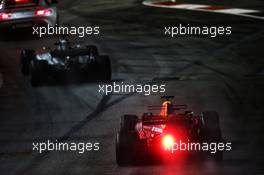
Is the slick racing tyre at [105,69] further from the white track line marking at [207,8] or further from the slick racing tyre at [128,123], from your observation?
the white track line marking at [207,8]

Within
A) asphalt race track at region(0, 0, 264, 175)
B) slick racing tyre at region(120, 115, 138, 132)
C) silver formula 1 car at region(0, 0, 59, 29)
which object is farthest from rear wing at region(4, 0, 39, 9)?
slick racing tyre at region(120, 115, 138, 132)

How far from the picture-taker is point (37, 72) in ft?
66.3

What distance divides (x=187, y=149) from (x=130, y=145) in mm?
818

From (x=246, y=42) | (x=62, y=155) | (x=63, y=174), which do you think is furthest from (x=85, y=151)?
(x=246, y=42)

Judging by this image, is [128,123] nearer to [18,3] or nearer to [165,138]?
[165,138]

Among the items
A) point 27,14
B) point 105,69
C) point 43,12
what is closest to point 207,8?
point 43,12

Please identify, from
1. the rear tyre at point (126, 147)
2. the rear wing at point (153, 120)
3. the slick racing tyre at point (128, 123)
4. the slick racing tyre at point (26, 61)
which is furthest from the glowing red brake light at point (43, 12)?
the rear tyre at point (126, 147)

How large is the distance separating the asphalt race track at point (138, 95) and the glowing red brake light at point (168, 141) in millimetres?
295

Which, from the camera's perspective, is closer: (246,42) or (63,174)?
(63,174)

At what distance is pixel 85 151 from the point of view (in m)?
13.9

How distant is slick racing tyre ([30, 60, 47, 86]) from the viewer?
795 inches

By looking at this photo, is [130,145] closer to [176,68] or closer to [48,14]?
[176,68]

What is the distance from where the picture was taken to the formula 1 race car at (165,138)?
497 inches

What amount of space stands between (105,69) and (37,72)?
1532mm
